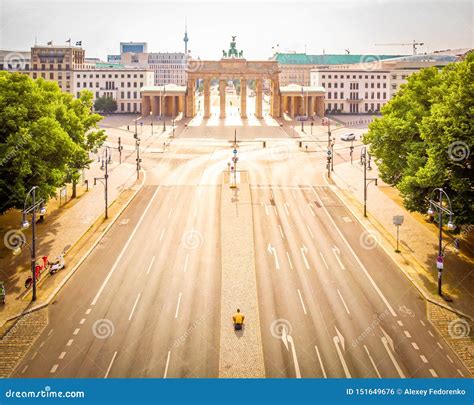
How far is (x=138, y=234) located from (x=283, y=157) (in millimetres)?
52808

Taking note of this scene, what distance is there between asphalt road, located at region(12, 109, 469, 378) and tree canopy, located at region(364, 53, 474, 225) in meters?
7.45

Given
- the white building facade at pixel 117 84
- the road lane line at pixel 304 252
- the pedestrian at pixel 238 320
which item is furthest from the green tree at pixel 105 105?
the pedestrian at pixel 238 320

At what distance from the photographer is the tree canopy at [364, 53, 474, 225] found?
40812 millimetres

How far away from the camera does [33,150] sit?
156 feet

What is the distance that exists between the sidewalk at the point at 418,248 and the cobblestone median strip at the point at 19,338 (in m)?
28.6

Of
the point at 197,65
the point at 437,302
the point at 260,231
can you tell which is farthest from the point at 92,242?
the point at 197,65

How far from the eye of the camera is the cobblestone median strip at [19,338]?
1181 inches

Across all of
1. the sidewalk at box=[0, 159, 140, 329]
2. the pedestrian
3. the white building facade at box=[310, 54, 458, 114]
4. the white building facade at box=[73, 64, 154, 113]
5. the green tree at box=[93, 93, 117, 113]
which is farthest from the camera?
the white building facade at box=[310, 54, 458, 114]

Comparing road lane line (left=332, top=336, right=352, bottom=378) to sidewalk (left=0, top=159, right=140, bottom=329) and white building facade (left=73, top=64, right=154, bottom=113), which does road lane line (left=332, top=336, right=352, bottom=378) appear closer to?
sidewalk (left=0, top=159, right=140, bottom=329)

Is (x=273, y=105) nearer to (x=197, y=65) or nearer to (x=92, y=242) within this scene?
(x=197, y=65)

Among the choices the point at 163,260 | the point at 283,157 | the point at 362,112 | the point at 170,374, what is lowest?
the point at 170,374

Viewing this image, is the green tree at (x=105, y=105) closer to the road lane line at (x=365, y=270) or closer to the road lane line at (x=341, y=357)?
the road lane line at (x=365, y=270)

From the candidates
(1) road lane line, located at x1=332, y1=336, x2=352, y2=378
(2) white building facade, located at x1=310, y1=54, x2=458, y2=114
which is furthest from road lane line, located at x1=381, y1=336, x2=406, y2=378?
(2) white building facade, located at x1=310, y1=54, x2=458, y2=114

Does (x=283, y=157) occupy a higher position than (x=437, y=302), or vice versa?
(x=283, y=157)
